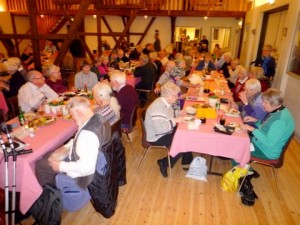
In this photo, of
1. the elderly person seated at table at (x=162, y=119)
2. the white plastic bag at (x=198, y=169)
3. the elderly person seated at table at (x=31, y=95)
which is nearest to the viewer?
the elderly person seated at table at (x=162, y=119)

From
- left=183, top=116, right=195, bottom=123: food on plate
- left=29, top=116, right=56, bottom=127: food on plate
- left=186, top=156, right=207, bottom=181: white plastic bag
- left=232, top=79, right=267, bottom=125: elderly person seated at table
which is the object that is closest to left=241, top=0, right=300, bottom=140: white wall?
left=232, top=79, right=267, bottom=125: elderly person seated at table

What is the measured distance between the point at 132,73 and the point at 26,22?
9.98 metres

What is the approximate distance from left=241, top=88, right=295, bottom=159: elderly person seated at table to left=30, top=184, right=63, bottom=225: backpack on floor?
84.1 inches

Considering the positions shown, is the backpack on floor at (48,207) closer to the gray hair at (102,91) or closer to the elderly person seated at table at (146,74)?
the gray hair at (102,91)

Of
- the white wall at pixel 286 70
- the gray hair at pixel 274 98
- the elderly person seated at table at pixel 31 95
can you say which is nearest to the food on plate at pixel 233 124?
the gray hair at pixel 274 98

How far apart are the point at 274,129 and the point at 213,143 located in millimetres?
668

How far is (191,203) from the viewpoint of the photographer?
273 centimetres

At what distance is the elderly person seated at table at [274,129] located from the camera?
8.29 feet

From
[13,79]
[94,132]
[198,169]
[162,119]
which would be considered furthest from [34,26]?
[198,169]

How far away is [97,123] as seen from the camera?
1.94 metres

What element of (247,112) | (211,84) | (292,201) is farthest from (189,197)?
(211,84)

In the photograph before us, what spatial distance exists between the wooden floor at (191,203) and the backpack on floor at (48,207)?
412mm

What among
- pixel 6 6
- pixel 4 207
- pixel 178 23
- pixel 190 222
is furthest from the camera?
pixel 178 23

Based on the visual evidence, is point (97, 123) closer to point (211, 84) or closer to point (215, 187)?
point (215, 187)
